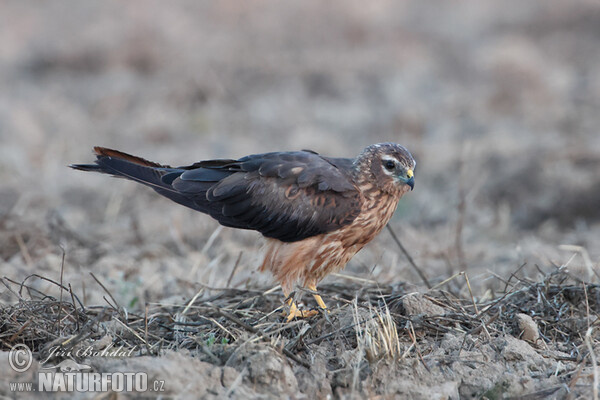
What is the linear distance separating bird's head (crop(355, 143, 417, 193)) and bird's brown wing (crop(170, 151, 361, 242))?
0.52 feet

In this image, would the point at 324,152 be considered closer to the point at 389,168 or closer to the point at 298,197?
the point at 389,168

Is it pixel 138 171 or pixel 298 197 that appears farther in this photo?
pixel 138 171

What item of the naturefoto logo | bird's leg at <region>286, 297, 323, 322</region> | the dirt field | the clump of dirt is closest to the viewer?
the naturefoto logo

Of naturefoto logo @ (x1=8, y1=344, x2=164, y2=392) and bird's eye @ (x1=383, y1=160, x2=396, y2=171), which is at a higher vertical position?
bird's eye @ (x1=383, y1=160, x2=396, y2=171)

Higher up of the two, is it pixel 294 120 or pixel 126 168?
pixel 294 120

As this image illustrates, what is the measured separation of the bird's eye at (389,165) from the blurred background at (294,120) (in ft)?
3.62

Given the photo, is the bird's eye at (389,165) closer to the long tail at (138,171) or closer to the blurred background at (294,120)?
the blurred background at (294,120)

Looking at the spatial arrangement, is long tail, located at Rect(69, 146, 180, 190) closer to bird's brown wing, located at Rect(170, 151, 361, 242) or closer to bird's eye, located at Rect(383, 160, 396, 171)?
bird's brown wing, located at Rect(170, 151, 361, 242)

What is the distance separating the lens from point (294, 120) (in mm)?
11602

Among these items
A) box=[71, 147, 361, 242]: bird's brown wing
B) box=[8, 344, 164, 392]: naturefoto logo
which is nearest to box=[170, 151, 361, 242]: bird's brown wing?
box=[71, 147, 361, 242]: bird's brown wing

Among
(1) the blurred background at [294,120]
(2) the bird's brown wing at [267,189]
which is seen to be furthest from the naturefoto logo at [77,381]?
(1) the blurred background at [294,120]

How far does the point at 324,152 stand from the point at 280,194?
550 cm

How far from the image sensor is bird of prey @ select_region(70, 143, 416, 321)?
4375mm

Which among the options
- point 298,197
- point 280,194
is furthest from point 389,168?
point 280,194
